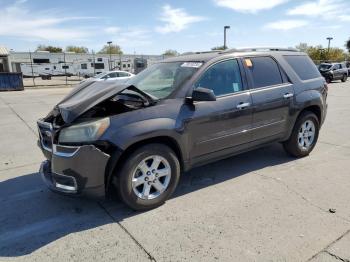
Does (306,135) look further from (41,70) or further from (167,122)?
(41,70)

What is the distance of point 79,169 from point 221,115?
1.86m

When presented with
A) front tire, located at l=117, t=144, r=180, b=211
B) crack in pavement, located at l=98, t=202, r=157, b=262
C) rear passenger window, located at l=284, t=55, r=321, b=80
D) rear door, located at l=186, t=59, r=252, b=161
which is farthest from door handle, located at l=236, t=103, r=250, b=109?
crack in pavement, located at l=98, t=202, r=157, b=262

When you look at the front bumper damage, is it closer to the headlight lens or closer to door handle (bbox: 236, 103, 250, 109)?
the headlight lens

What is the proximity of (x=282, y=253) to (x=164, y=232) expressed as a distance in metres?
1.11

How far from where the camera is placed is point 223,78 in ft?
14.0

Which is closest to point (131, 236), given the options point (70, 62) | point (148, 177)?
point (148, 177)

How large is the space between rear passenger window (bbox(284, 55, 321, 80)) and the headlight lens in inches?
133

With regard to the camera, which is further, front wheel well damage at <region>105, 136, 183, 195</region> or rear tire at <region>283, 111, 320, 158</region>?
rear tire at <region>283, 111, 320, 158</region>

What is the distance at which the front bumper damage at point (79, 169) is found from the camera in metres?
3.24

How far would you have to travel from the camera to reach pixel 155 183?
3.71 meters

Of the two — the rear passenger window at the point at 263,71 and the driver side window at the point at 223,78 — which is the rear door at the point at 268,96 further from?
the driver side window at the point at 223,78

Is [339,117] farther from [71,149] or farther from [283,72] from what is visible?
[71,149]

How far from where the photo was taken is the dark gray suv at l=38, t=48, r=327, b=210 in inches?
131

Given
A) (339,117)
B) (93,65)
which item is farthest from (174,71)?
(93,65)
